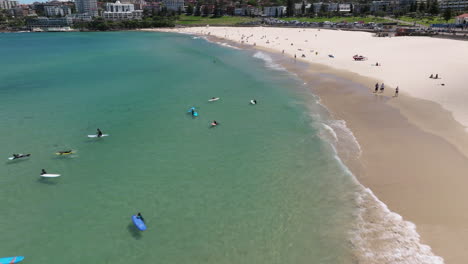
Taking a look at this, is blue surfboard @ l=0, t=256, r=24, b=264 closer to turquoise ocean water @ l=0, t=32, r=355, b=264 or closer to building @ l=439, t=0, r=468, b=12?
turquoise ocean water @ l=0, t=32, r=355, b=264

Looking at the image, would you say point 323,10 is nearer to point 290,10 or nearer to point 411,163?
point 290,10

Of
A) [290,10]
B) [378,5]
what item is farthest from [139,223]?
[378,5]

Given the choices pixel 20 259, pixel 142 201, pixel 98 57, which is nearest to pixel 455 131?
pixel 142 201

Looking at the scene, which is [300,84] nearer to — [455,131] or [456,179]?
[455,131]

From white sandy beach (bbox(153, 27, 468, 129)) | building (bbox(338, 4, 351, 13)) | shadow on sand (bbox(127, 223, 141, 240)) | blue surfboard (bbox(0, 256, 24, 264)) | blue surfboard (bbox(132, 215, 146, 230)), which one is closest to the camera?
blue surfboard (bbox(0, 256, 24, 264))

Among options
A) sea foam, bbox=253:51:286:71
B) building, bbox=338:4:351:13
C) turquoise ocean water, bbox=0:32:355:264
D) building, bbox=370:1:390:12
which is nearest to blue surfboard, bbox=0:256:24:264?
turquoise ocean water, bbox=0:32:355:264

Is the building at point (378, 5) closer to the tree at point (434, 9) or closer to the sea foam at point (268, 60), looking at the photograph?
the tree at point (434, 9)

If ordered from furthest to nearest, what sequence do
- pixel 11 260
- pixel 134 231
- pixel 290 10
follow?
pixel 290 10
pixel 134 231
pixel 11 260
